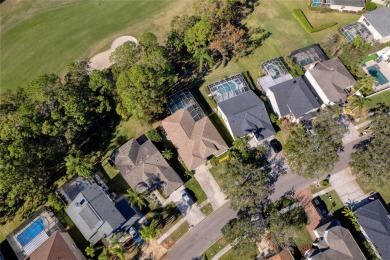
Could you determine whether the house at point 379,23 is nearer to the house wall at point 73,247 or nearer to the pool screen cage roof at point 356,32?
the pool screen cage roof at point 356,32

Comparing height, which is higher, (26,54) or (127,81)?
(26,54)

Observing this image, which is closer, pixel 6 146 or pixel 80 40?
pixel 6 146

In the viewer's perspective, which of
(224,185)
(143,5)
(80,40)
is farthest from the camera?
(143,5)

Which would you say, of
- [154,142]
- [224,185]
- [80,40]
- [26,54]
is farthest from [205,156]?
[26,54]

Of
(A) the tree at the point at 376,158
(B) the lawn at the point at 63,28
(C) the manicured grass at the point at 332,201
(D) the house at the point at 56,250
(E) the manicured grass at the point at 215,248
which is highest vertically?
(B) the lawn at the point at 63,28

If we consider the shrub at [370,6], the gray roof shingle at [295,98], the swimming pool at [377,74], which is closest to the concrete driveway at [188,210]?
the gray roof shingle at [295,98]

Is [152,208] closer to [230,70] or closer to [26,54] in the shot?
[230,70]
